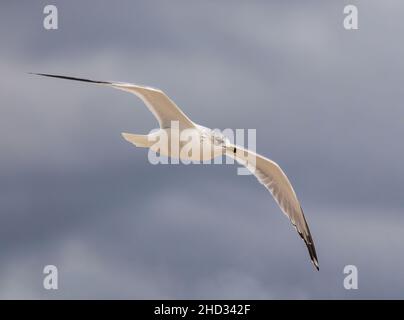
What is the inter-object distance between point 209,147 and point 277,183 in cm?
169

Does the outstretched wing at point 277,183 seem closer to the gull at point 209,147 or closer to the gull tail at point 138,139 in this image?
the gull at point 209,147

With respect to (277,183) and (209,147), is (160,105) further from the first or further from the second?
(277,183)

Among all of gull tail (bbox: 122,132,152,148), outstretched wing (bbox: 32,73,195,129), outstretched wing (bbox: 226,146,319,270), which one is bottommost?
outstretched wing (bbox: 226,146,319,270)

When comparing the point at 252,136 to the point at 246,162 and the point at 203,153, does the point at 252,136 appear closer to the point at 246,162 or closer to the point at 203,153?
the point at 246,162

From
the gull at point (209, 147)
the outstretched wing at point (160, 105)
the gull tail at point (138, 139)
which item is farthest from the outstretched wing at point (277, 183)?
the gull tail at point (138, 139)

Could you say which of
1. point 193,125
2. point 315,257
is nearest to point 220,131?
point 193,125

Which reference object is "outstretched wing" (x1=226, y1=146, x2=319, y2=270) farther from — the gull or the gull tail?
the gull tail

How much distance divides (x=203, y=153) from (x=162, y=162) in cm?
66

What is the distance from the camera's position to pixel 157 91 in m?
8.90

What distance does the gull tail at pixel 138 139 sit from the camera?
920cm

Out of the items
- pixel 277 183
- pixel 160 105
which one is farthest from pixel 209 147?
pixel 277 183

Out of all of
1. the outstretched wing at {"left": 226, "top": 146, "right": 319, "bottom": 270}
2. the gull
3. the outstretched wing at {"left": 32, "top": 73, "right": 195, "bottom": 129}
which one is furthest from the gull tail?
the outstretched wing at {"left": 226, "top": 146, "right": 319, "bottom": 270}

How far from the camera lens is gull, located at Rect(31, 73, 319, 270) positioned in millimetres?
9055

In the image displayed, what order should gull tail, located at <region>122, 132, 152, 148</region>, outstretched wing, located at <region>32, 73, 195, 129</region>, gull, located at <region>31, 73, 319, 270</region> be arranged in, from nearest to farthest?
outstretched wing, located at <region>32, 73, 195, 129</region>, gull, located at <region>31, 73, 319, 270</region>, gull tail, located at <region>122, 132, 152, 148</region>
